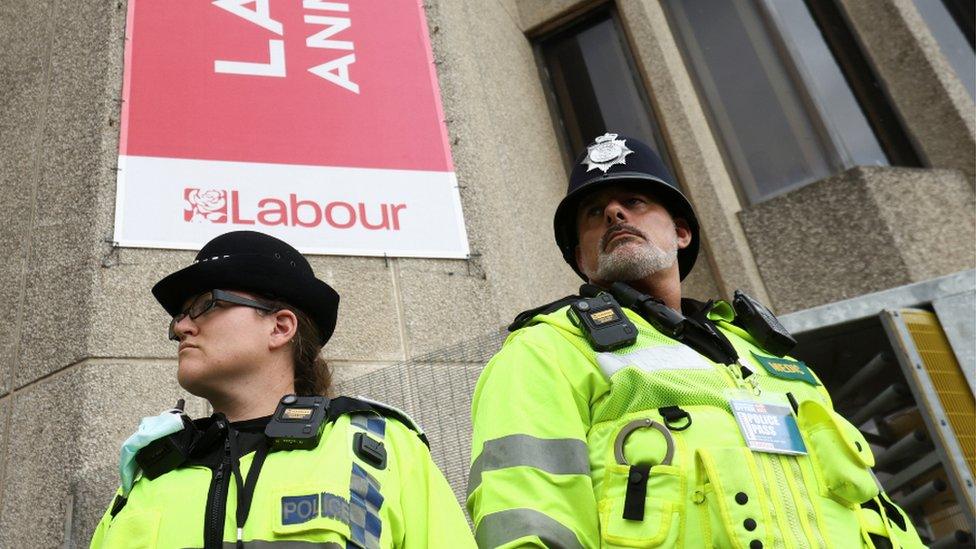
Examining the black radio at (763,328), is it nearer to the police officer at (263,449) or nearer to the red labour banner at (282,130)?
the police officer at (263,449)

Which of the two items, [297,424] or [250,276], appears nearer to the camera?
[297,424]

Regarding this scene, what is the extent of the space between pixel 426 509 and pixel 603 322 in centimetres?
68

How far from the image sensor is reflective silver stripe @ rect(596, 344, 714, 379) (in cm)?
195

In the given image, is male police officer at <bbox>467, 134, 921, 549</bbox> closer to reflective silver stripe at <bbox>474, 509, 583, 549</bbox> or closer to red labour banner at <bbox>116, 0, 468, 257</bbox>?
reflective silver stripe at <bbox>474, 509, 583, 549</bbox>

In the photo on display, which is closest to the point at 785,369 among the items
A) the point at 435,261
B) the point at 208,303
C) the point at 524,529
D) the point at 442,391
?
the point at 524,529

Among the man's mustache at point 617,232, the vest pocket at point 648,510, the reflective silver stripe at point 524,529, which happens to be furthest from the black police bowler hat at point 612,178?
the reflective silver stripe at point 524,529

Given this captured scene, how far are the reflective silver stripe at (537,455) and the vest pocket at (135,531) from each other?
76cm

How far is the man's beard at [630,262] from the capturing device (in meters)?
2.49

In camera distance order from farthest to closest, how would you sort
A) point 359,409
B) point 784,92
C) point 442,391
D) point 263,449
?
point 784,92, point 442,391, point 359,409, point 263,449

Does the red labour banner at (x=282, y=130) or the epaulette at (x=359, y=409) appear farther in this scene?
the red labour banner at (x=282, y=130)

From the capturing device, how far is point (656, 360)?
6.55 ft

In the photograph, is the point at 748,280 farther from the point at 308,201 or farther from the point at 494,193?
the point at 308,201

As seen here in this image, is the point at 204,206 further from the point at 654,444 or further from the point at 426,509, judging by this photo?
the point at 654,444

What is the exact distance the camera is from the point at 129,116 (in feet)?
14.3
